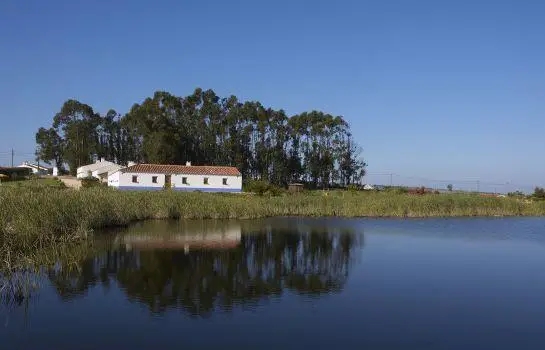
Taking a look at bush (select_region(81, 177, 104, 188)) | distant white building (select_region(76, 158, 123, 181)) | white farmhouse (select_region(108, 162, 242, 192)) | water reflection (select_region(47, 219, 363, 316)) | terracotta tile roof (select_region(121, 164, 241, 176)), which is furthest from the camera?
distant white building (select_region(76, 158, 123, 181))

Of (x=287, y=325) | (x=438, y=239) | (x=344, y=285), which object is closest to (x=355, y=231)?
(x=438, y=239)

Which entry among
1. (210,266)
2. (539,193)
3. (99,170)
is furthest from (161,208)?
(539,193)

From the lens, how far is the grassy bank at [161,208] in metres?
14.2

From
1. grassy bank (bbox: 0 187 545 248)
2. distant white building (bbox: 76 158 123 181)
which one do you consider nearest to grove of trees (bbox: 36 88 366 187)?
distant white building (bbox: 76 158 123 181)

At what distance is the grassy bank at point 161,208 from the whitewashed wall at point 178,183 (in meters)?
15.5

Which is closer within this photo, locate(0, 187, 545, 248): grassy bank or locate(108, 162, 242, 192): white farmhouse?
locate(0, 187, 545, 248): grassy bank

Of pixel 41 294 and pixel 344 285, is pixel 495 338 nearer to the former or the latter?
A: pixel 344 285

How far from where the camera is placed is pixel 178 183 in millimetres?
44719

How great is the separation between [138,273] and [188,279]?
147cm

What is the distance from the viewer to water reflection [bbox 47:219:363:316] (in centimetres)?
1045

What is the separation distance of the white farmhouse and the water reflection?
72.2ft

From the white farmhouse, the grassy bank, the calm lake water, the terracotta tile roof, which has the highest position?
the terracotta tile roof

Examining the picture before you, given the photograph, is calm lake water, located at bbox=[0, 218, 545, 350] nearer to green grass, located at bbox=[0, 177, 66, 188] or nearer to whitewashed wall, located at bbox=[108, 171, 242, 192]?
green grass, located at bbox=[0, 177, 66, 188]

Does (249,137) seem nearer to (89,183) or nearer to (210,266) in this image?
(89,183)
